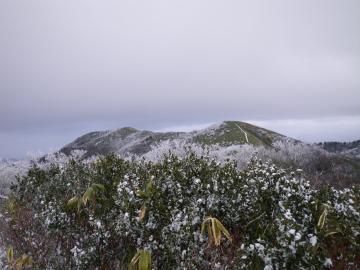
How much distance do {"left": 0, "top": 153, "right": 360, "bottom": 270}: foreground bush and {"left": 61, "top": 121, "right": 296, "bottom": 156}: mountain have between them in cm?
10325

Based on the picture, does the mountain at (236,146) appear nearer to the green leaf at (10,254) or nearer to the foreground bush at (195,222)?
the foreground bush at (195,222)

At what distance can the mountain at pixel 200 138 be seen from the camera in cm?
13275

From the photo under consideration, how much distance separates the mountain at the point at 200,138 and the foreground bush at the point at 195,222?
103m

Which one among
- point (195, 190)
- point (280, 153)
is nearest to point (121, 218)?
point (195, 190)

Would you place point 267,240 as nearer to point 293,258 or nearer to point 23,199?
point 293,258

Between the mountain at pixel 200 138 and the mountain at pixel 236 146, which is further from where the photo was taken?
the mountain at pixel 200 138

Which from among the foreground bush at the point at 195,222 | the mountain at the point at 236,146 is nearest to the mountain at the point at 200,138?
the mountain at the point at 236,146

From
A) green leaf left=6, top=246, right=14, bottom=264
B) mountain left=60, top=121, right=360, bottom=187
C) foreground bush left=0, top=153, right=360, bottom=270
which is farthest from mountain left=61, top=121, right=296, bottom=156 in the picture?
green leaf left=6, top=246, right=14, bottom=264

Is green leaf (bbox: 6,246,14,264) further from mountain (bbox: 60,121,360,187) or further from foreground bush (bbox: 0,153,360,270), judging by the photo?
mountain (bbox: 60,121,360,187)

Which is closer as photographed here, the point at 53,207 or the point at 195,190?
the point at 195,190

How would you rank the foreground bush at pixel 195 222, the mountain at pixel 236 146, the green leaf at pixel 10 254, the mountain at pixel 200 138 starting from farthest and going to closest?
the mountain at pixel 200 138, the mountain at pixel 236 146, the green leaf at pixel 10 254, the foreground bush at pixel 195 222

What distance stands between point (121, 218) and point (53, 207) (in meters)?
3.52

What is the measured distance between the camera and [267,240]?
25.8 ft

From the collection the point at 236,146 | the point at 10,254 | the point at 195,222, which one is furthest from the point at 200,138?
the point at 195,222
